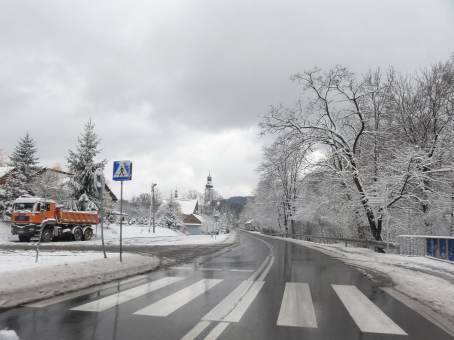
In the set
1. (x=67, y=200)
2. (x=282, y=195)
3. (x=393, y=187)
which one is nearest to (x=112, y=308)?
(x=393, y=187)

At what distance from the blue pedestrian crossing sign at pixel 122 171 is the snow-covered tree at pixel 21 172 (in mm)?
28923

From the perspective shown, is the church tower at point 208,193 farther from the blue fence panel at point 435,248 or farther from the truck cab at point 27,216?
the blue fence panel at point 435,248

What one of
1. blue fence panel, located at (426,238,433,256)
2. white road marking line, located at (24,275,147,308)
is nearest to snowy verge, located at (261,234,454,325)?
blue fence panel, located at (426,238,433,256)

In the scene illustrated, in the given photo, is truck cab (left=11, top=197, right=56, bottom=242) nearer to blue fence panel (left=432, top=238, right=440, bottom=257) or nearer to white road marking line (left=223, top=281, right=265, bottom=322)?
white road marking line (left=223, top=281, right=265, bottom=322)

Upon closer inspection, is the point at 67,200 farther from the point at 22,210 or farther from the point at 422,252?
the point at 422,252

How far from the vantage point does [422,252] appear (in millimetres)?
17078

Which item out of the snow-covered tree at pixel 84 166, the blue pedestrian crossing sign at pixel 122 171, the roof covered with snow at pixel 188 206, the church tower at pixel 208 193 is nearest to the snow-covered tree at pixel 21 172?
the snow-covered tree at pixel 84 166

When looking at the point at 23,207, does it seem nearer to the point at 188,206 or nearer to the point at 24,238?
the point at 24,238

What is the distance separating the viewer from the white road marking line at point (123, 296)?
6.30 metres

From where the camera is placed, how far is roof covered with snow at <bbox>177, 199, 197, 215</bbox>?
396ft

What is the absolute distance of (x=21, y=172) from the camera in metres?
37.9

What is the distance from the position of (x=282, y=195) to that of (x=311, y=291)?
4946 centimetres

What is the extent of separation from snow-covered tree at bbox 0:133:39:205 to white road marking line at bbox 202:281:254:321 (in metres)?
34.5

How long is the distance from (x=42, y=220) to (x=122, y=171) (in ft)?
57.6
